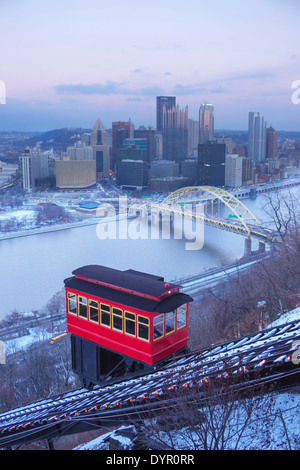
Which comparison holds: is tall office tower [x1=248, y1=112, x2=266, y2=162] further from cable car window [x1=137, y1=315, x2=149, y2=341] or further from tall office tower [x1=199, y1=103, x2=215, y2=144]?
cable car window [x1=137, y1=315, x2=149, y2=341]

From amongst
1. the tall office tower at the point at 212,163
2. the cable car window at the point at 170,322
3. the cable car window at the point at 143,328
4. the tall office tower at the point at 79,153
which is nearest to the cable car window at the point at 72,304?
the cable car window at the point at 143,328

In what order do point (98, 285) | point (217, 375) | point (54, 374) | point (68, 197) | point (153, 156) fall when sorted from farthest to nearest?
point (153, 156), point (68, 197), point (54, 374), point (98, 285), point (217, 375)

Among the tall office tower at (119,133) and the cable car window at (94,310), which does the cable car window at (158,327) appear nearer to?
the cable car window at (94,310)

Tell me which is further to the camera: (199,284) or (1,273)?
(1,273)

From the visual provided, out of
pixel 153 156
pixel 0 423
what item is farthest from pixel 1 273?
pixel 153 156

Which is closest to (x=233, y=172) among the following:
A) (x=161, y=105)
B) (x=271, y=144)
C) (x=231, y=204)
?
(x=271, y=144)

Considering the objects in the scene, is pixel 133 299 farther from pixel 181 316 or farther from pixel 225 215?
pixel 225 215

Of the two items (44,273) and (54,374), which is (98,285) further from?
(44,273)

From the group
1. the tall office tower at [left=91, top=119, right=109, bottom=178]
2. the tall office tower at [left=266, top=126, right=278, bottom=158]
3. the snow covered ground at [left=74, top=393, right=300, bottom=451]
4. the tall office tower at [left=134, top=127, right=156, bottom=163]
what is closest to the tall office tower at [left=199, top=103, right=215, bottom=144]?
the tall office tower at [left=134, top=127, right=156, bottom=163]
